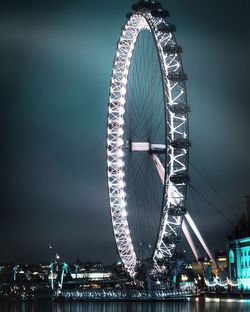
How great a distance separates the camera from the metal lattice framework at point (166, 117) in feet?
175

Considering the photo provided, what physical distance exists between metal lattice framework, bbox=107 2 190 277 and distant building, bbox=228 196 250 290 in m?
44.9

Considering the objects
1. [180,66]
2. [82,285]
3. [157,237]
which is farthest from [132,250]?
[82,285]

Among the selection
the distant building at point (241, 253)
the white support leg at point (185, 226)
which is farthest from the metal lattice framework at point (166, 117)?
the distant building at point (241, 253)

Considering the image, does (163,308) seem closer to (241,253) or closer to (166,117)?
(166,117)

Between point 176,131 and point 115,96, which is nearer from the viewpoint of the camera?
point 176,131

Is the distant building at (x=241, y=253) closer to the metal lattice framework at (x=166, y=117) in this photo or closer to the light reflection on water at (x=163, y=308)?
the light reflection on water at (x=163, y=308)

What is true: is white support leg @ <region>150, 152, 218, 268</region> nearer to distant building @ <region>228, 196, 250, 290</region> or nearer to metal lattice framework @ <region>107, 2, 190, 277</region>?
metal lattice framework @ <region>107, 2, 190, 277</region>

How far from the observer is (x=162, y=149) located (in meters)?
54.4

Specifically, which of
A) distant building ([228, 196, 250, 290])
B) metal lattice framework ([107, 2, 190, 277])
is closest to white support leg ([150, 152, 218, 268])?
metal lattice framework ([107, 2, 190, 277])

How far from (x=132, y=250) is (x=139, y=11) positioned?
21187 mm

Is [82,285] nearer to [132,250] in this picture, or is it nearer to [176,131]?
[132,250]

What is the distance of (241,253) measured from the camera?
106m

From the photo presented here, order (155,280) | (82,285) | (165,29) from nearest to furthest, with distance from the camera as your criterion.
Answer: (165,29) → (155,280) → (82,285)

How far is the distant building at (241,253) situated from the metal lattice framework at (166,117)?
4487 cm
